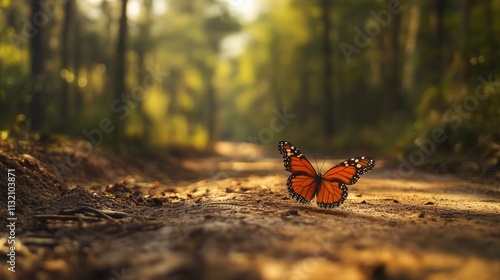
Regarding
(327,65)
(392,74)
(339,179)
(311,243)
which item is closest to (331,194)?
(339,179)

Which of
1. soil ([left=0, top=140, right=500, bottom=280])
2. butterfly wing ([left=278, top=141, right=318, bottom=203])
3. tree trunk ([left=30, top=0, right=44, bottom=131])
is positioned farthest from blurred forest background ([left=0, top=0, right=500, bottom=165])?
butterfly wing ([left=278, top=141, right=318, bottom=203])

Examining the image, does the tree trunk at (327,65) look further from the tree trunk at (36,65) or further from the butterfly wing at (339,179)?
the butterfly wing at (339,179)

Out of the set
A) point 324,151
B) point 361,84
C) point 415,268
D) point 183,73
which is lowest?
point 415,268

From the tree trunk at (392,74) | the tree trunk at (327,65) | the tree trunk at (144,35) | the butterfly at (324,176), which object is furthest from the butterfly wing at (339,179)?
the tree trunk at (144,35)

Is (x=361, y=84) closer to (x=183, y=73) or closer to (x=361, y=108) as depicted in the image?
(x=361, y=108)

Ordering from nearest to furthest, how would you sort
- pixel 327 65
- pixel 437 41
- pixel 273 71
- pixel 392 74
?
pixel 437 41 < pixel 392 74 < pixel 327 65 < pixel 273 71

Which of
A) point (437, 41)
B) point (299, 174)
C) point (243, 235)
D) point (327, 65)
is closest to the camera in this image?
point (243, 235)

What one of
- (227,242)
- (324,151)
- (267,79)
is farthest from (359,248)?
(267,79)

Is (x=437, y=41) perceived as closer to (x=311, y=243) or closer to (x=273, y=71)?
(x=311, y=243)
